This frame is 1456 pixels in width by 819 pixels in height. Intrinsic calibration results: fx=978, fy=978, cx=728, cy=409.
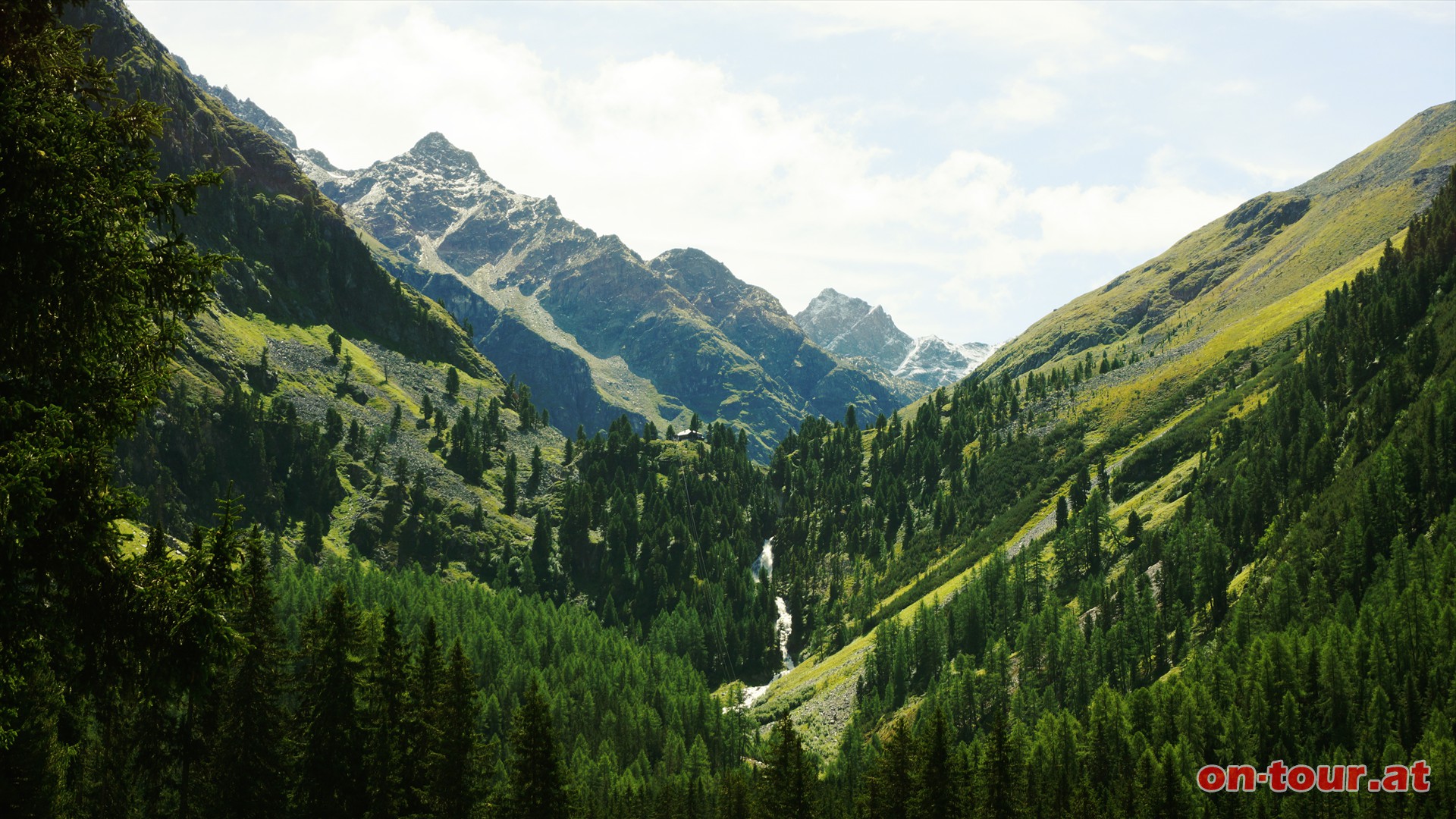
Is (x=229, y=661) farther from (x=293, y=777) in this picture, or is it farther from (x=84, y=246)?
(x=293, y=777)

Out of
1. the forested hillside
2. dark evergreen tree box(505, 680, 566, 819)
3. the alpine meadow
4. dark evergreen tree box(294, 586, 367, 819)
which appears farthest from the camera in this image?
the forested hillside

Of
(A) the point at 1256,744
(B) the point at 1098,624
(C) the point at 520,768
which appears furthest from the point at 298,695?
(B) the point at 1098,624

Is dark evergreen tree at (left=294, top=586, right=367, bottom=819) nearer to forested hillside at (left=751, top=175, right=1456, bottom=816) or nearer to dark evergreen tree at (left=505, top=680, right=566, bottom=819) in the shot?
dark evergreen tree at (left=505, top=680, right=566, bottom=819)

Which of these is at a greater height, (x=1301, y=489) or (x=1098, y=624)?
(x=1301, y=489)

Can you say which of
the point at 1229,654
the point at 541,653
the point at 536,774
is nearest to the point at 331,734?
the point at 536,774

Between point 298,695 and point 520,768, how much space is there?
11.0 meters

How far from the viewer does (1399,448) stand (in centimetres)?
16750

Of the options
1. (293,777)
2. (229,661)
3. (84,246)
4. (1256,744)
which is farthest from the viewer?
(1256,744)

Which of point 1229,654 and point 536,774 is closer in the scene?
point 536,774

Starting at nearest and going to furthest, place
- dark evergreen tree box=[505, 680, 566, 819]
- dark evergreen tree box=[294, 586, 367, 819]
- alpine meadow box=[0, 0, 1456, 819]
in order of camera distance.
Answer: alpine meadow box=[0, 0, 1456, 819] < dark evergreen tree box=[294, 586, 367, 819] < dark evergreen tree box=[505, 680, 566, 819]

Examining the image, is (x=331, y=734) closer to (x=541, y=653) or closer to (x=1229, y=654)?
(x=1229, y=654)

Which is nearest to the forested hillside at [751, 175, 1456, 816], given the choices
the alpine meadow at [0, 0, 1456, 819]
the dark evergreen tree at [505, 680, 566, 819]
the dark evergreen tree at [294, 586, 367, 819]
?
the alpine meadow at [0, 0, 1456, 819]

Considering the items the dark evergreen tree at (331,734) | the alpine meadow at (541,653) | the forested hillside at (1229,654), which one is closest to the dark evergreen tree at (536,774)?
the alpine meadow at (541,653)

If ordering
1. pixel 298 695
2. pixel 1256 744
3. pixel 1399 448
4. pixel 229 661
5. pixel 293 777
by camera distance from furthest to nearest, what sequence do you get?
pixel 1399 448
pixel 1256 744
pixel 298 695
pixel 293 777
pixel 229 661
